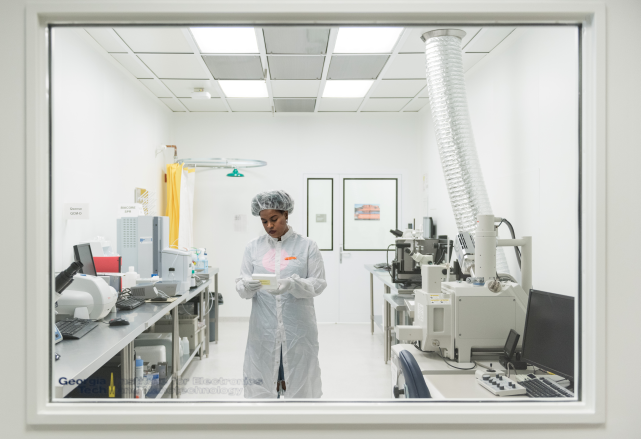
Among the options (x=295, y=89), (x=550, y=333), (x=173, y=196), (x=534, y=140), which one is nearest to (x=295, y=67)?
(x=295, y=89)

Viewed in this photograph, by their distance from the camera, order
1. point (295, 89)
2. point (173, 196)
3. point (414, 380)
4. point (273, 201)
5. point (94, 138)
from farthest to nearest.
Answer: point (173, 196), point (295, 89), point (94, 138), point (273, 201), point (414, 380)

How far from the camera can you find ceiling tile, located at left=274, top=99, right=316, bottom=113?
4.48 m

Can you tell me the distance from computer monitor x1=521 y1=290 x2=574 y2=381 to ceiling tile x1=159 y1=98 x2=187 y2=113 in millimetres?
4057

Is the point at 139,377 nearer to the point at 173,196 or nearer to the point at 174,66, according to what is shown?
the point at 174,66

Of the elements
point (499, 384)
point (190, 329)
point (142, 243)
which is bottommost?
point (190, 329)

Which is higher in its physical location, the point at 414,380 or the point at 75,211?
the point at 75,211

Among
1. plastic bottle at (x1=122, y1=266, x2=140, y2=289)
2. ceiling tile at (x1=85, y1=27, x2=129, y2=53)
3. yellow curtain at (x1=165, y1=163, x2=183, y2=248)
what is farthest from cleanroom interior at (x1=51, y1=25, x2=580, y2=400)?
plastic bottle at (x1=122, y1=266, x2=140, y2=289)

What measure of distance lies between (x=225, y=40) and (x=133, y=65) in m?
1.03

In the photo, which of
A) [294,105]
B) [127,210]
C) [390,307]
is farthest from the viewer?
[294,105]

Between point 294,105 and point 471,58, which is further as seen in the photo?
point 294,105

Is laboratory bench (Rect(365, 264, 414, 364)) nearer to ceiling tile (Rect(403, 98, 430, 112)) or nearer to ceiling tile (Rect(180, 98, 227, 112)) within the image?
ceiling tile (Rect(403, 98, 430, 112))

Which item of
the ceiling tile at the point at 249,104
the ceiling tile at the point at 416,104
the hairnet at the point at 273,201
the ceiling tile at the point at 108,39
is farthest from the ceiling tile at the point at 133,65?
the ceiling tile at the point at 416,104

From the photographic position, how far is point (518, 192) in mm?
2678

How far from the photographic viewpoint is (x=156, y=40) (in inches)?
112
